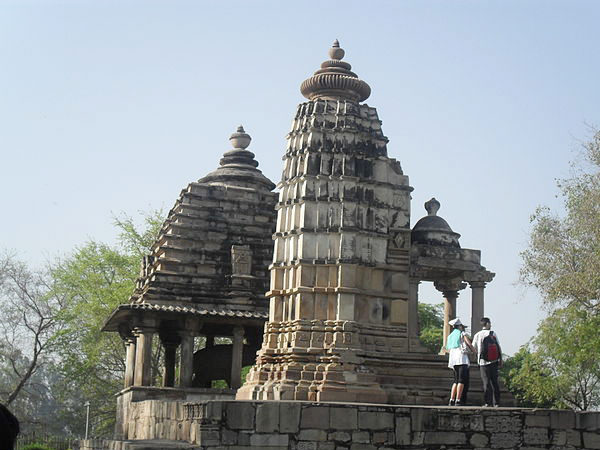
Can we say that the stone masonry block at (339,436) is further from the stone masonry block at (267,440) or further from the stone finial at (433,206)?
the stone finial at (433,206)

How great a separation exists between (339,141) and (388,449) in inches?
298

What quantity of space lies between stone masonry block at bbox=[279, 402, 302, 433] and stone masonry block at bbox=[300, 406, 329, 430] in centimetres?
7

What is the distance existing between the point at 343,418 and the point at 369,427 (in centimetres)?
38

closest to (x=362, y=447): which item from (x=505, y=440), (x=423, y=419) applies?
(x=423, y=419)

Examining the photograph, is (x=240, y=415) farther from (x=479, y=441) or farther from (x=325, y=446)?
(x=479, y=441)

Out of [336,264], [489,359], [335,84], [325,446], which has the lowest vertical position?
[325,446]

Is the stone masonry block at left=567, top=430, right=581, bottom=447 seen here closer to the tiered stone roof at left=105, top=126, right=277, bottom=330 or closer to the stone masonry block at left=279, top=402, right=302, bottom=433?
the stone masonry block at left=279, top=402, right=302, bottom=433

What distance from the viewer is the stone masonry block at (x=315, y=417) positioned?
37.7ft

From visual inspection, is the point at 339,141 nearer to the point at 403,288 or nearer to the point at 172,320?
the point at 403,288

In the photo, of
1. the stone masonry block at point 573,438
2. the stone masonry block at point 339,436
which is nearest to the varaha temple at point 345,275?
the stone masonry block at point 339,436

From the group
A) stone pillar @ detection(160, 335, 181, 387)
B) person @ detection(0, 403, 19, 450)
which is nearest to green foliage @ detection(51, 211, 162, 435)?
stone pillar @ detection(160, 335, 181, 387)

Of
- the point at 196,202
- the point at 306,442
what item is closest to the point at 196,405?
the point at 306,442

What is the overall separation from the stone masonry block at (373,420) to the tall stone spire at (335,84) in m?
8.44

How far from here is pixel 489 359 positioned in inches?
525
